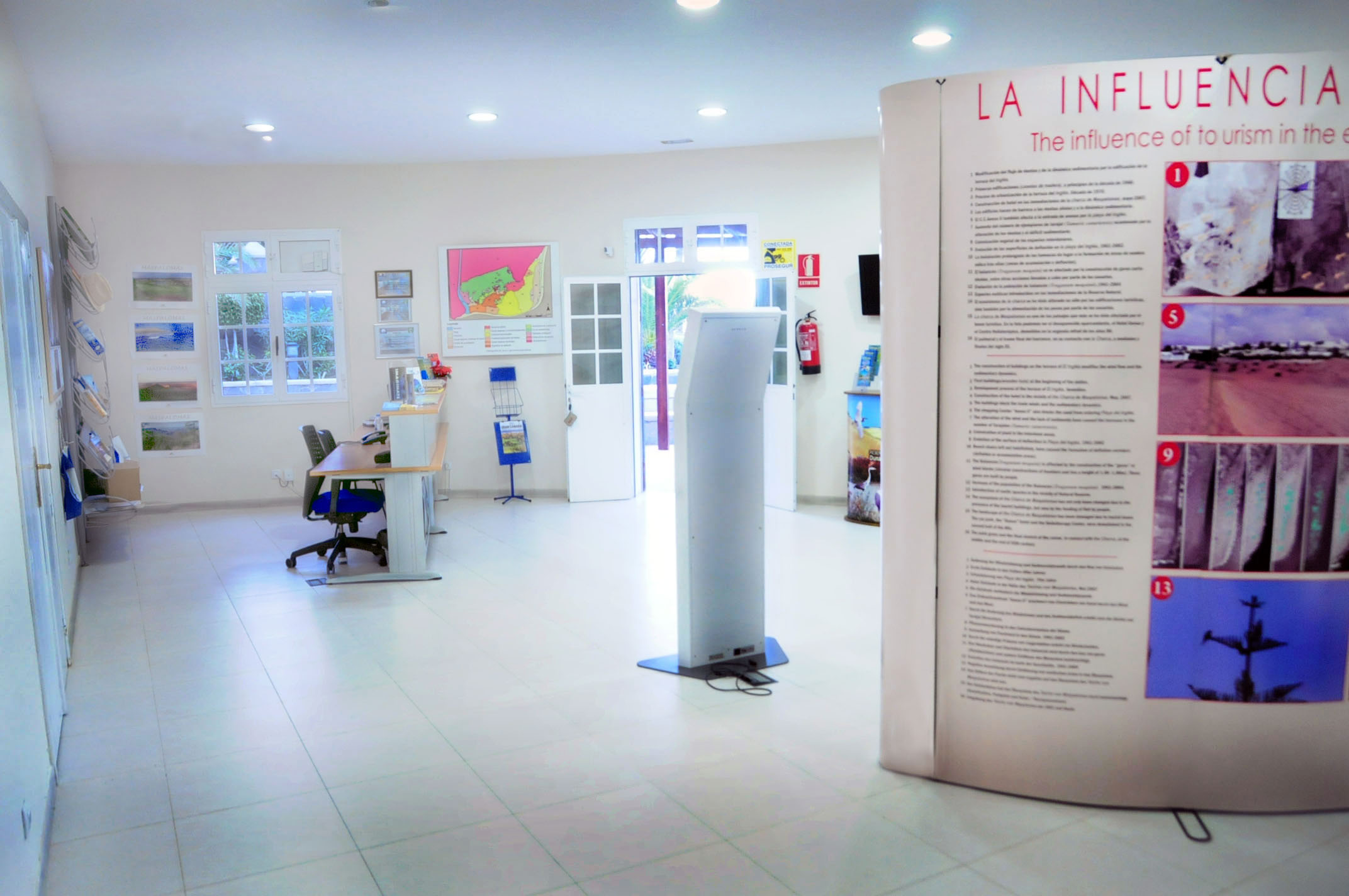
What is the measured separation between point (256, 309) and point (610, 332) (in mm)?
3190

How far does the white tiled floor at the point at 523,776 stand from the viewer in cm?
277

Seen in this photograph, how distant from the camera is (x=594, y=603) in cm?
558

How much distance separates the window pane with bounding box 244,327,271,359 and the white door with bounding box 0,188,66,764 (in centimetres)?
386

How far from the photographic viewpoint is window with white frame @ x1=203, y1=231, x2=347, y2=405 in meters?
8.68

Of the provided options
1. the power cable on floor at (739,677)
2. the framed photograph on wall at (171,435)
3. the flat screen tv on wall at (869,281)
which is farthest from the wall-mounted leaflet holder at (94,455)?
the flat screen tv on wall at (869,281)

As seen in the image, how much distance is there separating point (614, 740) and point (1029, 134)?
8.31 ft

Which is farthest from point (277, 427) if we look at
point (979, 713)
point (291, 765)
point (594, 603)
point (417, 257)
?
point (979, 713)

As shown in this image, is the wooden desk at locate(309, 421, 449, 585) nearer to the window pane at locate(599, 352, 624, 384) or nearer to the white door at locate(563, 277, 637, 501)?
the white door at locate(563, 277, 637, 501)

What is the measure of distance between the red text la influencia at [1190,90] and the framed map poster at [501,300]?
20.8 ft

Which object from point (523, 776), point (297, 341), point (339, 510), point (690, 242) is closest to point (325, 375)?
point (297, 341)

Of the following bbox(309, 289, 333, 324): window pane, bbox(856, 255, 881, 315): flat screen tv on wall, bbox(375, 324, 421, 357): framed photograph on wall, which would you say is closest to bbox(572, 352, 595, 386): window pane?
bbox(375, 324, 421, 357): framed photograph on wall

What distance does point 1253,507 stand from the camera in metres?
2.94

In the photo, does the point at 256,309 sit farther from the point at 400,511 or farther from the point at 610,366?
the point at 400,511

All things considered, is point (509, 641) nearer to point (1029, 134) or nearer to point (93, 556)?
point (1029, 134)
